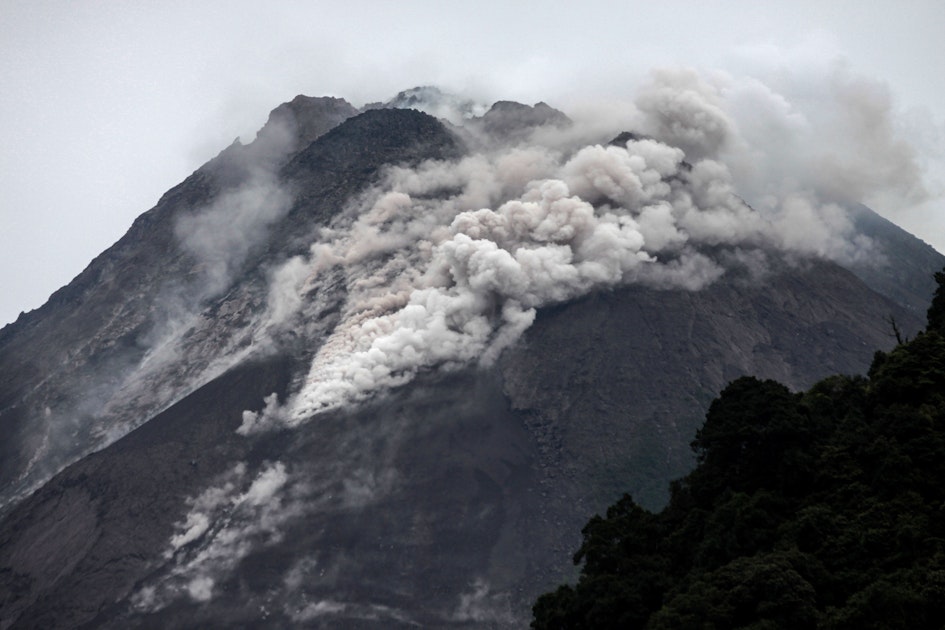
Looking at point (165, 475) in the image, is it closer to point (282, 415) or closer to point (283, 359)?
point (282, 415)

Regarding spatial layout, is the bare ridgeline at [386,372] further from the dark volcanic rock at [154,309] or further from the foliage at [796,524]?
the foliage at [796,524]

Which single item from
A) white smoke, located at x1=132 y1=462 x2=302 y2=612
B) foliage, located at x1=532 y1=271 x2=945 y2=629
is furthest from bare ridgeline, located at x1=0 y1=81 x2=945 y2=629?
foliage, located at x1=532 y1=271 x2=945 y2=629

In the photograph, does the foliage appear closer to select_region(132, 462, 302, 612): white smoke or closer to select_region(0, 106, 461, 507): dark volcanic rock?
select_region(132, 462, 302, 612): white smoke

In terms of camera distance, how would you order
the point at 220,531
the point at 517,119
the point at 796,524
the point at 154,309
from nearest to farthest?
the point at 796,524, the point at 220,531, the point at 154,309, the point at 517,119

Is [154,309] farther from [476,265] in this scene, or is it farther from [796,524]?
[796,524]

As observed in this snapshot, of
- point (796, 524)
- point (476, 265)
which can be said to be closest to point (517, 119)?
point (476, 265)

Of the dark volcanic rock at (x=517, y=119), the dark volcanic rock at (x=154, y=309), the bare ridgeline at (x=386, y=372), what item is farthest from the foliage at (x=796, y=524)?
the dark volcanic rock at (x=517, y=119)
